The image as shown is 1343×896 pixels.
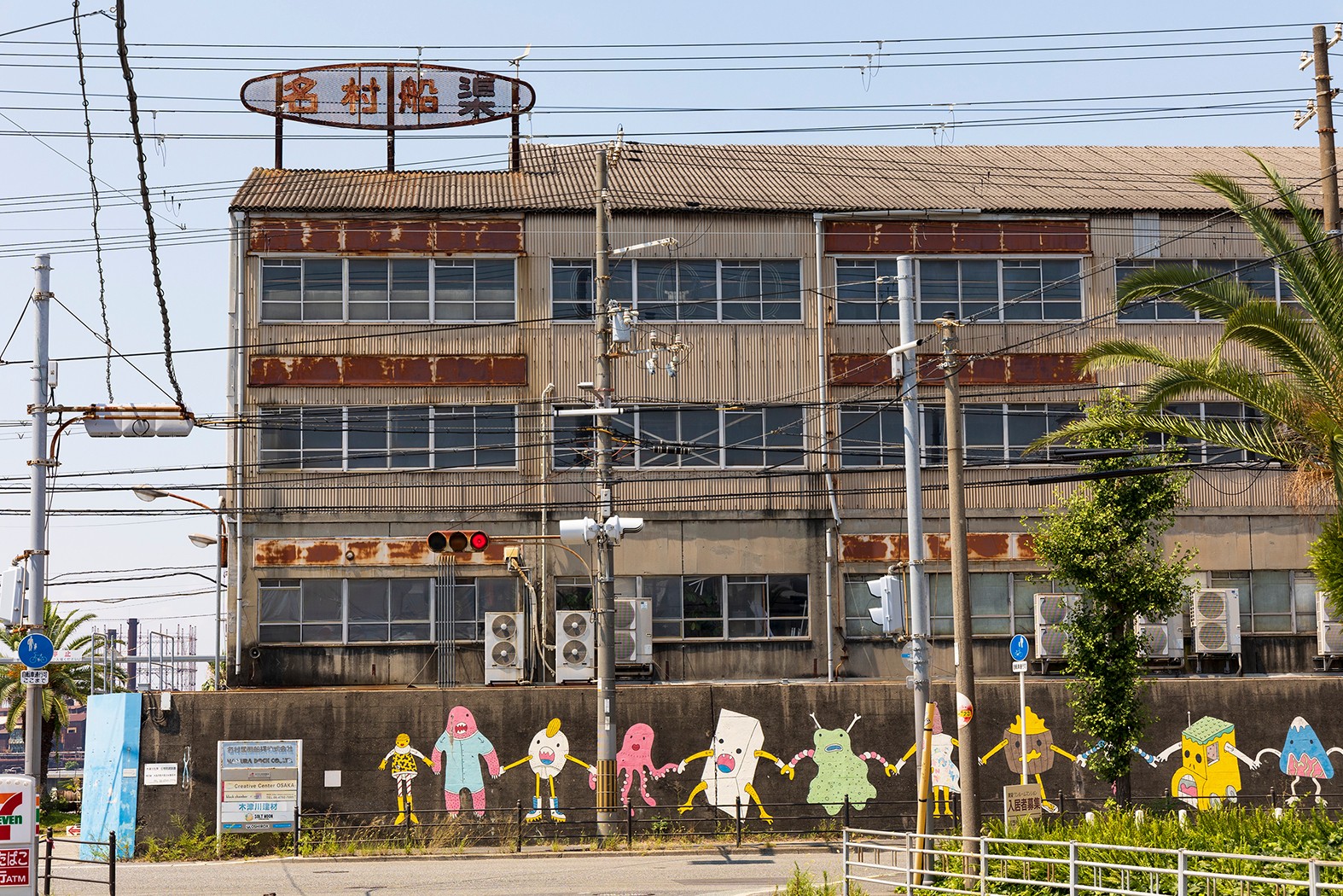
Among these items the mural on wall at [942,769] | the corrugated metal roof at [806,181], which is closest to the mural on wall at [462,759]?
the mural on wall at [942,769]

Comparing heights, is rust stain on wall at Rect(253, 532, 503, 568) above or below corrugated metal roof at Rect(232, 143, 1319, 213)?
below

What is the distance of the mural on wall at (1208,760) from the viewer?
1220 inches

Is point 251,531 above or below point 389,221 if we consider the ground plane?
below

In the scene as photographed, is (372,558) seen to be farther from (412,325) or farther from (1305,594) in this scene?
(1305,594)

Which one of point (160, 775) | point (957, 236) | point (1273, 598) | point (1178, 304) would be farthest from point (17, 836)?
point (1178, 304)

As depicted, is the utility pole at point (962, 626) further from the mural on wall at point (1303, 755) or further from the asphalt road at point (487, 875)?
the mural on wall at point (1303, 755)

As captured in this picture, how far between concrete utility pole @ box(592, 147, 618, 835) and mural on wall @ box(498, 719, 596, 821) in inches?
127

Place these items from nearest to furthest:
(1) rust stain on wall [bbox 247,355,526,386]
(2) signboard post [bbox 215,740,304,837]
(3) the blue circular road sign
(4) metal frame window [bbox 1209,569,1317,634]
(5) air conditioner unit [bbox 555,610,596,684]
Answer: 1. (3) the blue circular road sign
2. (2) signboard post [bbox 215,740,304,837]
3. (5) air conditioner unit [bbox 555,610,596,684]
4. (1) rust stain on wall [bbox 247,355,526,386]
5. (4) metal frame window [bbox 1209,569,1317,634]

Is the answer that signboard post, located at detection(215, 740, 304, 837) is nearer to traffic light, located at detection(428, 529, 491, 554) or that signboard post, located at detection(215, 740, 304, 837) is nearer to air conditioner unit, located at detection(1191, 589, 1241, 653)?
traffic light, located at detection(428, 529, 491, 554)

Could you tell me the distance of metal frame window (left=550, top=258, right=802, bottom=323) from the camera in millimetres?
34375

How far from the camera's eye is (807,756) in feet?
100

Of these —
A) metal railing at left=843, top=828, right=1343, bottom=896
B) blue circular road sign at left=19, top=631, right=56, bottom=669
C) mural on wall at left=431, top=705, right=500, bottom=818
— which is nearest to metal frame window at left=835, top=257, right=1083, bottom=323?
mural on wall at left=431, top=705, right=500, bottom=818

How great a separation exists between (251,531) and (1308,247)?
76.3ft

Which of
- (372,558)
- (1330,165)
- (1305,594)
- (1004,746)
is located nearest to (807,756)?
(1004,746)
